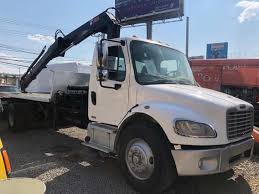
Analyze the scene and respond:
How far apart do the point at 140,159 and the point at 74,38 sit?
17.4 feet

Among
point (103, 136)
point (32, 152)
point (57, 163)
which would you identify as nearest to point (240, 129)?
point (103, 136)

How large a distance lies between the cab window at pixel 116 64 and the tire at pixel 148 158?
1.02 metres

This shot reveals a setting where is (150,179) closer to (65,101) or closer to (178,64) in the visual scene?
(178,64)

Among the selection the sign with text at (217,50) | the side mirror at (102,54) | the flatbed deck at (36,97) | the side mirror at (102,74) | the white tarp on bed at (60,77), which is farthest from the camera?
the sign with text at (217,50)

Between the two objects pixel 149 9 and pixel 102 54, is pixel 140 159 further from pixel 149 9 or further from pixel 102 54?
pixel 149 9

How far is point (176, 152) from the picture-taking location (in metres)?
5.15

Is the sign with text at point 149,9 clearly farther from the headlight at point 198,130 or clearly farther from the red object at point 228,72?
the headlight at point 198,130

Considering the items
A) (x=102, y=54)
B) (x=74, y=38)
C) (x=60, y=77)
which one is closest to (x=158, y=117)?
(x=102, y=54)

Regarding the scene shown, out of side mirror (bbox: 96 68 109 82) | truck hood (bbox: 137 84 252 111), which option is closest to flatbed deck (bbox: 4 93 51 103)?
side mirror (bbox: 96 68 109 82)

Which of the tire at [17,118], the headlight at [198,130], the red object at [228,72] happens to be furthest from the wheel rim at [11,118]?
the red object at [228,72]

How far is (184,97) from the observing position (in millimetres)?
5430

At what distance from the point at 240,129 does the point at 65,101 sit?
514 centimetres

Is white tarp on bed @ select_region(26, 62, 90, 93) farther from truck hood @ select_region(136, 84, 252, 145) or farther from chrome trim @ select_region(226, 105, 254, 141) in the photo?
chrome trim @ select_region(226, 105, 254, 141)

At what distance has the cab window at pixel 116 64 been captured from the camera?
21.0 ft
